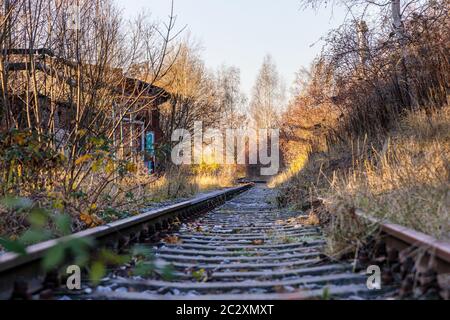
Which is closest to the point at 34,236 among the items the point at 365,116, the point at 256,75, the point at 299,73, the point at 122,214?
the point at 122,214

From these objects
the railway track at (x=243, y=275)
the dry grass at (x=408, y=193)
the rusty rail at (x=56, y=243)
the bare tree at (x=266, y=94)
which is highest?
the bare tree at (x=266, y=94)

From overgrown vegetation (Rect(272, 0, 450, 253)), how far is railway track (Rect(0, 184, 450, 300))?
0.33 metres

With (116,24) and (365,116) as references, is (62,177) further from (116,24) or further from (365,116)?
(365,116)

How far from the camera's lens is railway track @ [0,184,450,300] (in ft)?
7.73

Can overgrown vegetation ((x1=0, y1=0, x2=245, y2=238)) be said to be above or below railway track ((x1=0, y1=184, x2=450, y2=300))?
above

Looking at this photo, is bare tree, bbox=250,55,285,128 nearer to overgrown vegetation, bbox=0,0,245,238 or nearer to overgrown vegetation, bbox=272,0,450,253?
overgrown vegetation, bbox=272,0,450,253

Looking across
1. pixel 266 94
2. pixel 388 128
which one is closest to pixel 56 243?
pixel 388 128

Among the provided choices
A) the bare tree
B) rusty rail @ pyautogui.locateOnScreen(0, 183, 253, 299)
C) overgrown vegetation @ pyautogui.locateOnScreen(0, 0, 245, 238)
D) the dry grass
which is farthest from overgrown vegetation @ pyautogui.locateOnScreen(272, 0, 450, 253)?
the bare tree

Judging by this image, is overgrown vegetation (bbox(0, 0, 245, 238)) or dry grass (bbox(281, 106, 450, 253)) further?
overgrown vegetation (bbox(0, 0, 245, 238))

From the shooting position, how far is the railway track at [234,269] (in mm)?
2357

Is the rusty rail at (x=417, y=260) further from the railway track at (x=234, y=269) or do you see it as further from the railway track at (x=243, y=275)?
the railway track at (x=243, y=275)

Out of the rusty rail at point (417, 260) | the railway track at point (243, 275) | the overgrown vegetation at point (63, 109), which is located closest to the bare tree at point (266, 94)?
the overgrown vegetation at point (63, 109)

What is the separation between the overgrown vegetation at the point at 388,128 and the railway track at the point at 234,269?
0.33 metres

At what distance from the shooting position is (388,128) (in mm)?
8453
